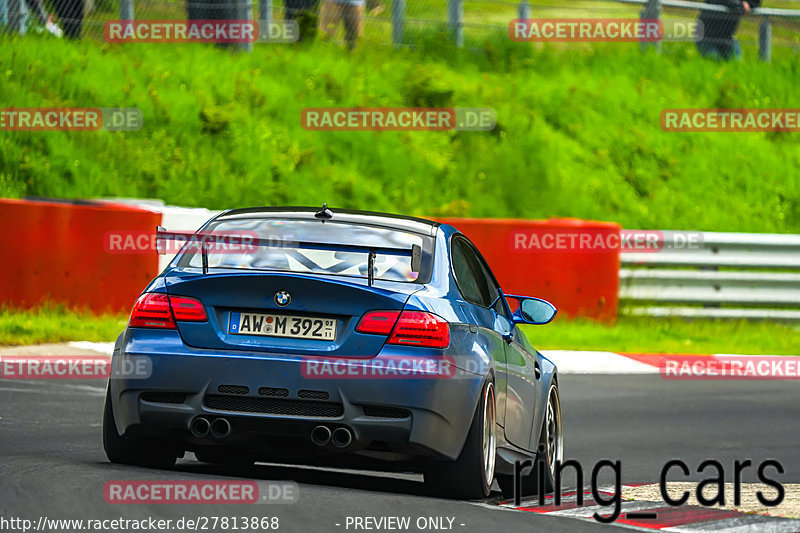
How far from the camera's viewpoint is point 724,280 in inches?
720

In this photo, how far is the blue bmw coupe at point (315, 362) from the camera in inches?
274

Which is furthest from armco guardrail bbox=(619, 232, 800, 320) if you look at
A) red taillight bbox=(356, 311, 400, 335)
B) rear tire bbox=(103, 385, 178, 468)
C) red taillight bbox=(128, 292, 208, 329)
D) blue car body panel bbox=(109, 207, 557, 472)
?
red taillight bbox=(128, 292, 208, 329)

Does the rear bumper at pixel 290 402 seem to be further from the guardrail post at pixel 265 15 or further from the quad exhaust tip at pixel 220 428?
the guardrail post at pixel 265 15

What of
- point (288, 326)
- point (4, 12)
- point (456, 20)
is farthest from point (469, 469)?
point (456, 20)

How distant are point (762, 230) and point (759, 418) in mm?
10341

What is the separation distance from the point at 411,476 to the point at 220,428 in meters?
2.10

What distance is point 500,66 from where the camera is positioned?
2541 centimetres

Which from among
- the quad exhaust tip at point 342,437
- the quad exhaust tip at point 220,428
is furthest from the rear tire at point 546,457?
the quad exhaust tip at point 220,428

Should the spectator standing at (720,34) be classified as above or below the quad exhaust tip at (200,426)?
above

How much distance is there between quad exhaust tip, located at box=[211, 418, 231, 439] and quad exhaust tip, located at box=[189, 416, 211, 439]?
0.08 ft

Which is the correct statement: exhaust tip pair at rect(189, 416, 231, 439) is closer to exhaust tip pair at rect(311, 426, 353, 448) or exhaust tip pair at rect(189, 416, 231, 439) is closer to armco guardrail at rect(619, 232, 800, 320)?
exhaust tip pair at rect(311, 426, 353, 448)

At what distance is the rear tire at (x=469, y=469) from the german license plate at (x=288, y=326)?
0.78m

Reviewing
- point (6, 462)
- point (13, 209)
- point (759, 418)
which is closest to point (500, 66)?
point (13, 209)

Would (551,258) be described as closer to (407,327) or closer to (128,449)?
(128,449)
